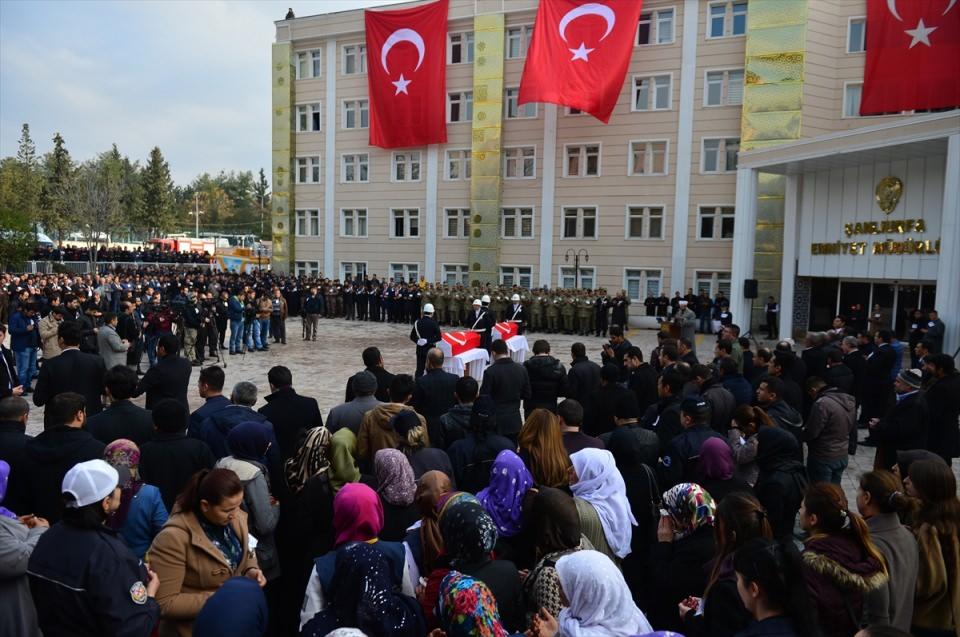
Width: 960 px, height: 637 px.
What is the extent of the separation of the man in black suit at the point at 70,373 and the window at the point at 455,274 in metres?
26.8

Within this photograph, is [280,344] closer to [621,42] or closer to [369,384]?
[369,384]

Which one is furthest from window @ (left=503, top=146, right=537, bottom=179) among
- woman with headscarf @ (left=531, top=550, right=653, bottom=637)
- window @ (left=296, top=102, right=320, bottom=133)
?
woman with headscarf @ (left=531, top=550, right=653, bottom=637)

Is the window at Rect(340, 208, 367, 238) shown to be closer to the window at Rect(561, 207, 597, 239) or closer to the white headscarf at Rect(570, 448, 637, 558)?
the window at Rect(561, 207, 597, 239)

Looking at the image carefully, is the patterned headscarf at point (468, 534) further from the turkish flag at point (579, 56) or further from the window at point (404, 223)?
the window at point (404, 223)

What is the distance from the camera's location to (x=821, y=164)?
20.1 metres

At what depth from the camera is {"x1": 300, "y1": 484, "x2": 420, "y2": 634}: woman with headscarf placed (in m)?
Answer: 3.11

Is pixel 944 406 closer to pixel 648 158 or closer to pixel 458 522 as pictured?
pixel 458 522

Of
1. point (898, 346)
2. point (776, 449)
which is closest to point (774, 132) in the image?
point (898, 346)

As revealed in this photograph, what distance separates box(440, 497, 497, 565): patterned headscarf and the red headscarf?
0.38 meters

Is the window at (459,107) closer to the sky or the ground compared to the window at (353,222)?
closer to the sky

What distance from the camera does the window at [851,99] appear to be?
27.3 metres

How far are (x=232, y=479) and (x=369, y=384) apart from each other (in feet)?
8.96

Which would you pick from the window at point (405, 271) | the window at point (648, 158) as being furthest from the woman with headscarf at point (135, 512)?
the window at point (405, 271)

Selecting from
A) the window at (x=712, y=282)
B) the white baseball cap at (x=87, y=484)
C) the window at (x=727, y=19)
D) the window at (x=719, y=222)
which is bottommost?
the white baseball cap at (x=87, y=484)
